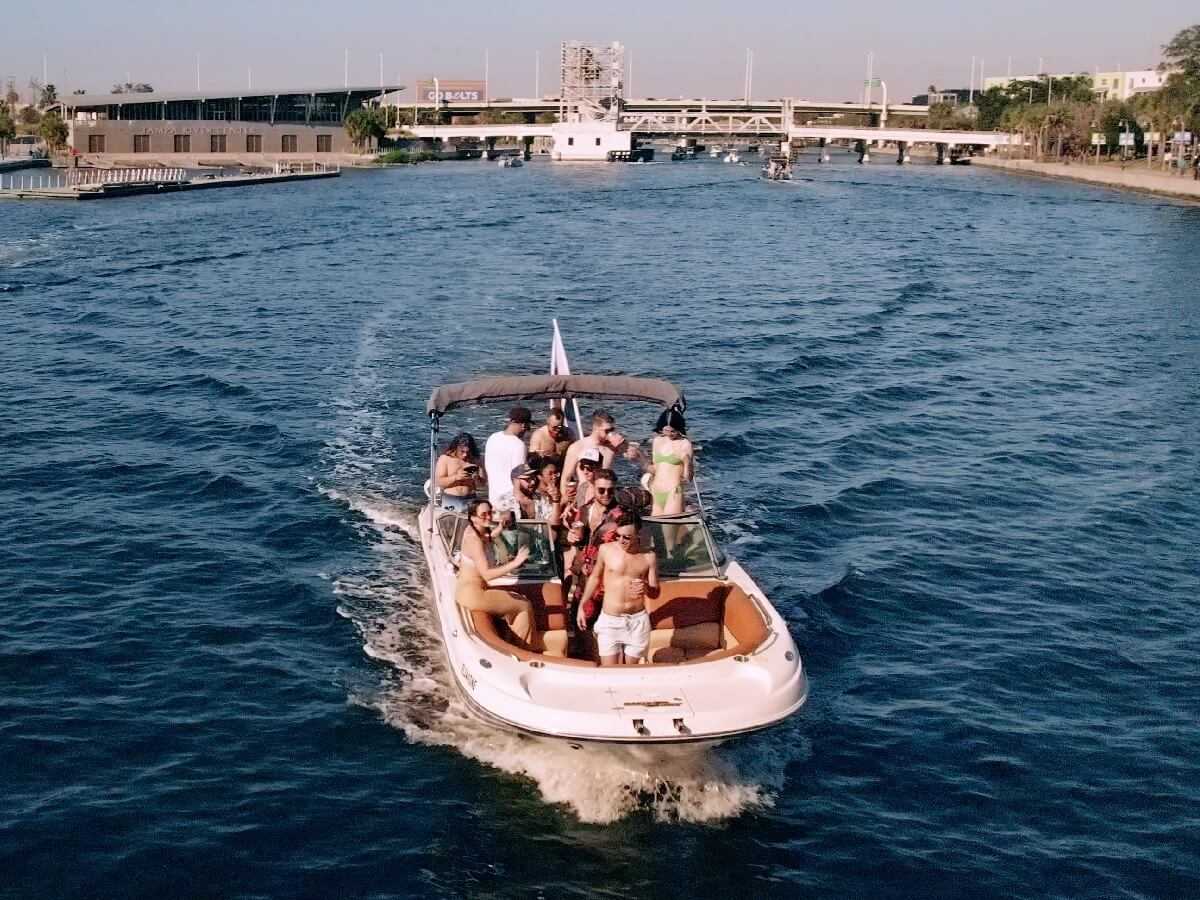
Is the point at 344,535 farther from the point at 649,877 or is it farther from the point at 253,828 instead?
the point at 649,877

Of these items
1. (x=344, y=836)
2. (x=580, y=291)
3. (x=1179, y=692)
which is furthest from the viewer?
(x=580, y=291)

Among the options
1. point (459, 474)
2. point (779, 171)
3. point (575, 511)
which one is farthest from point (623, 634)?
point (779, 171)

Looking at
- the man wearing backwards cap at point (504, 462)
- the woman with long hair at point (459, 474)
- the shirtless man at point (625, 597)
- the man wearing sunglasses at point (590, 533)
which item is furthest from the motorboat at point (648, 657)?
the man wearing backwards cap at point (504, 462)

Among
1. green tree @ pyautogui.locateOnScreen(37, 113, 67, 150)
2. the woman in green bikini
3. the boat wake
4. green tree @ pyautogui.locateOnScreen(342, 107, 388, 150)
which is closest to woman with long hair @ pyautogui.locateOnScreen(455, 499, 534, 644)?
the boat wake

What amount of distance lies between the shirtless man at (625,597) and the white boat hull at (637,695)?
0.53 metres

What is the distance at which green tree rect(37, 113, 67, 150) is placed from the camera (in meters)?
133

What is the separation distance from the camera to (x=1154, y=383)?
1415 inches

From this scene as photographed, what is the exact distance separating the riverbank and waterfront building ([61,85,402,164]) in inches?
3293

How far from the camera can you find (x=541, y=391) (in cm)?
1902

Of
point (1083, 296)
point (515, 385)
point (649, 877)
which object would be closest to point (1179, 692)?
point (649, 877)

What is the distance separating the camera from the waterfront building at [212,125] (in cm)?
14212

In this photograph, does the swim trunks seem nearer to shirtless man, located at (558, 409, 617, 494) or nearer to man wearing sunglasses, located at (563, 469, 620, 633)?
man wearing sunglasses, located at (563, 469, 620, 633)

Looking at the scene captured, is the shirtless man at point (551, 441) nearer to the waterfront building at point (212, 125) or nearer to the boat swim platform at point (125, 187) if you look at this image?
the boat swim platform at point (125, 187)

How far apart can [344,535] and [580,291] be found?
2987 centimetres
